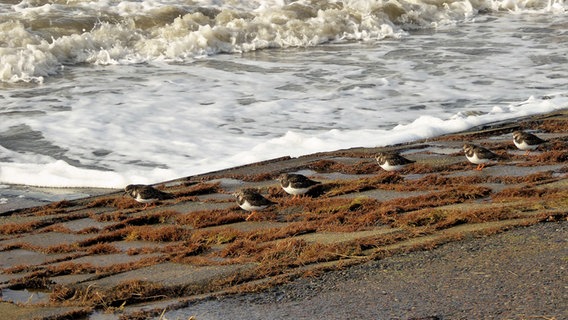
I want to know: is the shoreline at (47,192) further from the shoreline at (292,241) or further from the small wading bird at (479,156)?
the small wading bird at (479,156)

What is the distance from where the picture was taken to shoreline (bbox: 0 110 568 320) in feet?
16.1

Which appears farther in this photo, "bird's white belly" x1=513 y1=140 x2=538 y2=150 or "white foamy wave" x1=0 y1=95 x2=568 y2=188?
"white foamy wave" x1=0 y1=95 x2=568 y2=188

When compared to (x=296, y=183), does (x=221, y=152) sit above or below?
below

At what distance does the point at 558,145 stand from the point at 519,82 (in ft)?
19.8

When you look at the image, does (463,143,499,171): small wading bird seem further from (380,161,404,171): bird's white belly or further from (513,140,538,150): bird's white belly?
(380,161,404,171): bird's white belly

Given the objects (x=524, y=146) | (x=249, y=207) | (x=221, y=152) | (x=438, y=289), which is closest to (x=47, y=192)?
(x=221, y=152)

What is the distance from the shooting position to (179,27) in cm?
2197

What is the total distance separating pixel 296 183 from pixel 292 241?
5.69ft

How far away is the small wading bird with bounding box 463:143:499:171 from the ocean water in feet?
7.96

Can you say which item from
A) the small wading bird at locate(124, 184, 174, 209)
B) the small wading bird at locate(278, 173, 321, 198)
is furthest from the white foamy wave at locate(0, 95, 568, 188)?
the small wading bird at locate(278, 173, 321, 198)

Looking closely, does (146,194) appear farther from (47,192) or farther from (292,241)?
(292,241)

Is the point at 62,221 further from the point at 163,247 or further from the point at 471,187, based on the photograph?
the point at 471,187

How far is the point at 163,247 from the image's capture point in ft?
21.6

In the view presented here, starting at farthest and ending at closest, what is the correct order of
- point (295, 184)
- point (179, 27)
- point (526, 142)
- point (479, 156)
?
point (179, 27)
point (526, 142)
point (479, 156)
point (295, 184)
